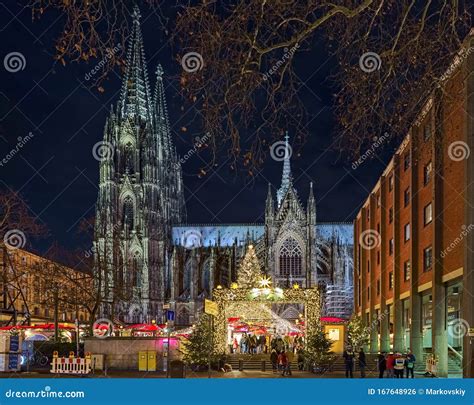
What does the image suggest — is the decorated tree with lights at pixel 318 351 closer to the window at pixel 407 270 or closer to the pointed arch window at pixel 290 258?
the window at pixel 407 270

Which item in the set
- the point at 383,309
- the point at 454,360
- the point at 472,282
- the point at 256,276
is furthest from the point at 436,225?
the point at 256,276

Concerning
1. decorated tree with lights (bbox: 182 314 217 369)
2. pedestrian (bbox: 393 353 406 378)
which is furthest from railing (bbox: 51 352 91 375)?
pedestrian (bbox: 393 353 406 378)

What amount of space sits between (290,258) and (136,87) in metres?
36.4

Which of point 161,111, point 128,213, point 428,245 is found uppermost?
point 161,111

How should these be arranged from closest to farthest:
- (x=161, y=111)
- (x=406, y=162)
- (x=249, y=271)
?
(x=406, y=162)
(x=249, y=271)
(x=161, y=111)

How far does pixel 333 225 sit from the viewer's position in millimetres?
119188

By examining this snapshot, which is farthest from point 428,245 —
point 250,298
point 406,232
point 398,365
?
point 250,298

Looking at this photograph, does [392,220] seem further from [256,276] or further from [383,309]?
[256,276]

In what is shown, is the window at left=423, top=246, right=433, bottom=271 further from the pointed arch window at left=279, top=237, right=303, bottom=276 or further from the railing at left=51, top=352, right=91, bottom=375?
the pointed arch window at left=279, top=237, right=303, bottom=276

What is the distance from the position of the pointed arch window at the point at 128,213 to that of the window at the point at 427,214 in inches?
2908

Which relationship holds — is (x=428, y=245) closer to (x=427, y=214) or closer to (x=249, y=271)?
(x=427, y=214)

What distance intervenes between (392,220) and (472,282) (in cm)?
2096

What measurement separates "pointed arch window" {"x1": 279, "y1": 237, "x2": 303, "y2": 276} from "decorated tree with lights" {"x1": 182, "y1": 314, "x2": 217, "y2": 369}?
69.6 meters

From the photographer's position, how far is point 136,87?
114875 mm
